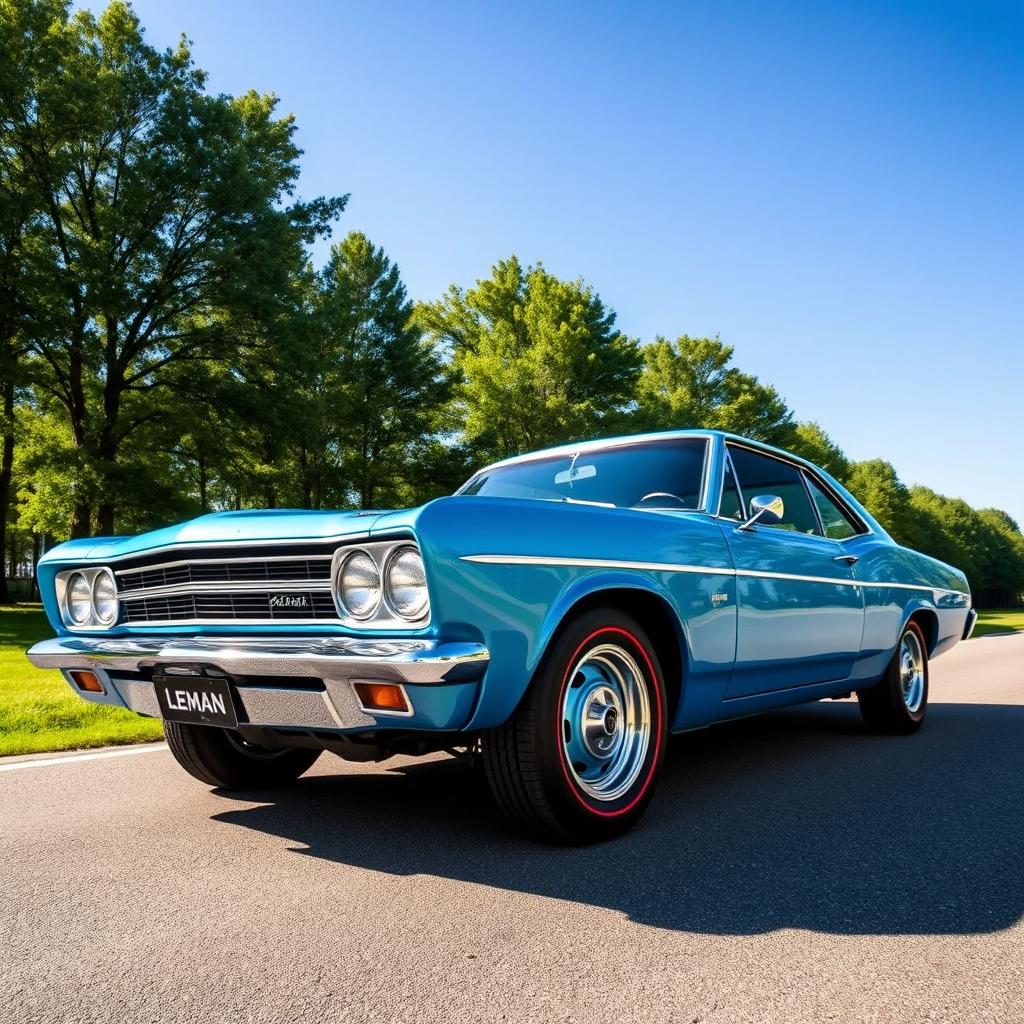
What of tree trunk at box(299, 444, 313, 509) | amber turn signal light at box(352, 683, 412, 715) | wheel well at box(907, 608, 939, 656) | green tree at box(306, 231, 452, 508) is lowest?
wheel well at box(907, 608, 939, 656)

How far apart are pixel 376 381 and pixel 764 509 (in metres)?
25.1

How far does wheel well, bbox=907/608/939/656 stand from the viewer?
598 centimetres

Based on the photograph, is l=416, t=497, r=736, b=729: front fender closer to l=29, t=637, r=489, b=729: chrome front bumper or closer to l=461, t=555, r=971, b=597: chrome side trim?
l=461, t=555, r=971, b=597: chrome side trim

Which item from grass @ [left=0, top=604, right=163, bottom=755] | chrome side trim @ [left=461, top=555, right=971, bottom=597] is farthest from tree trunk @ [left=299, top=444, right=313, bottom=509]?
chrome side trim @ [left=461, top=555, right=971, bottom=597]

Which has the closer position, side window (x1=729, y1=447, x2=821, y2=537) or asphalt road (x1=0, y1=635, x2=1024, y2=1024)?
asphalt road (x1=0, y1=635, x2=1024, y2=1024)

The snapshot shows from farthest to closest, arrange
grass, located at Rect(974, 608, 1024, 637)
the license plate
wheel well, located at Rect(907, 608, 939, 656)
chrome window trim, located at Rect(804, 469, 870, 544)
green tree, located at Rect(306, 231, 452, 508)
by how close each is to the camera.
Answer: green tree, located at Rect(306, 231, 452, 508)
grass, located at Rect(974, 608, 1024, 637)
wheel well, located at Rect(907, 608, 939, 656)
chrome window trim, located at Rect(804, 469, 870, 544)
the license plate

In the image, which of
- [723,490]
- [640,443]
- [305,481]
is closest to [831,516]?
[723,490]

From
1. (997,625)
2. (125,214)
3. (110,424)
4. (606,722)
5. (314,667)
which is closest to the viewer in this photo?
(314,667)

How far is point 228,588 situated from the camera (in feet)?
10.5

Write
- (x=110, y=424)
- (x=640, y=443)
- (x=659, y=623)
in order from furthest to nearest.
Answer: (x=110, y=424) < (x=640, y=443) < (x=659, y=623)

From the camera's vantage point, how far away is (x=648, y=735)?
3.40m

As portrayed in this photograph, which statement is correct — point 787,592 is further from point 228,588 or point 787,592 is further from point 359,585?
point 228,588

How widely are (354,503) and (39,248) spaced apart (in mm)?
11671

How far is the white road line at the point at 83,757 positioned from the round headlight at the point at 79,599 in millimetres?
1346
